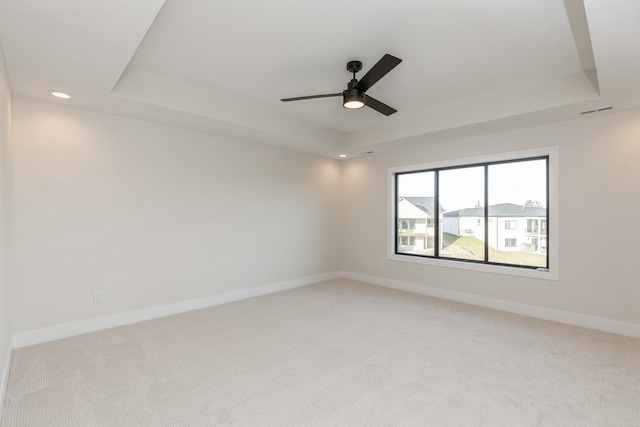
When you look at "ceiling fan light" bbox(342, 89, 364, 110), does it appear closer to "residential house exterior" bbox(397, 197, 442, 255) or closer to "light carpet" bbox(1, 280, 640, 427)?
"light carpet" bbox(1, 280, 640, 427)

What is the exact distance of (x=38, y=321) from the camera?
3.12 metres

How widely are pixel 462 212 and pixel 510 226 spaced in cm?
70

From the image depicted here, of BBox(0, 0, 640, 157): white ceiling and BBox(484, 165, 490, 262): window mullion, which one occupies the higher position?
BBox(0, 0, 640, 157): white ceiling

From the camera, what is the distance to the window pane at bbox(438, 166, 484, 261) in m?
4.60

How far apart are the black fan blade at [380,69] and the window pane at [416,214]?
9.46ft

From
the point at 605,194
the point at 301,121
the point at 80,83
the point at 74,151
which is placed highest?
the point at 301,121

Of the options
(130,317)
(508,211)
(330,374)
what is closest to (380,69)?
(330,374)

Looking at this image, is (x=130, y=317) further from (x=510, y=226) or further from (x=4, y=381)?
(x=510, y=226)

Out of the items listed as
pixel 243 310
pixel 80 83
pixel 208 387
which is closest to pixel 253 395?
pixel 208 387

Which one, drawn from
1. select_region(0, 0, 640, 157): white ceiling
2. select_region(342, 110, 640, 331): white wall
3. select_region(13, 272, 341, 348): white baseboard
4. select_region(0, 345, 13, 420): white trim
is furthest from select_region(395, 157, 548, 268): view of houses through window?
select_region(0, 345, 13, 420): white trim

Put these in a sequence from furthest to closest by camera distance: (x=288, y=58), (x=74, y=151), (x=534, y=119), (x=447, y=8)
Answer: (x=534, y=119), (x=74, y=151), (x=288, y=58), (x=447, y=8)

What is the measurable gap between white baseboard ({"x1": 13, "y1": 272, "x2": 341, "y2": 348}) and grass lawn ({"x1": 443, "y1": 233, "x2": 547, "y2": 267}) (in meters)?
2.81

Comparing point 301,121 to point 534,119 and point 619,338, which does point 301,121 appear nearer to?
point 534,119

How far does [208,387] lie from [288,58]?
2851 mm
